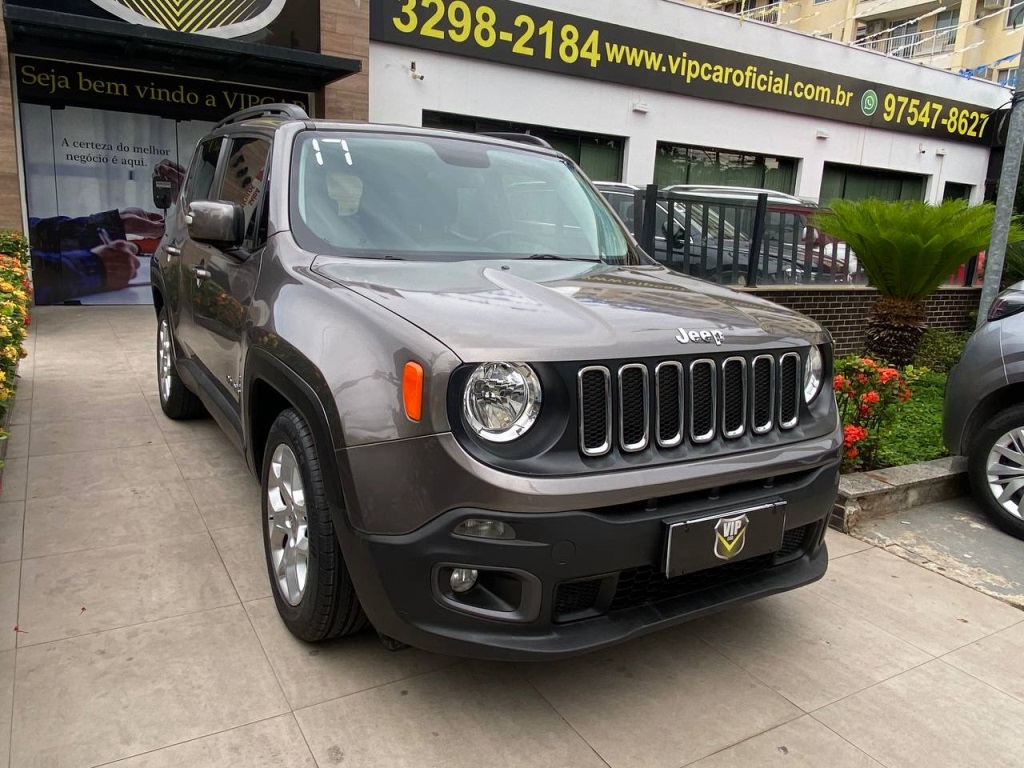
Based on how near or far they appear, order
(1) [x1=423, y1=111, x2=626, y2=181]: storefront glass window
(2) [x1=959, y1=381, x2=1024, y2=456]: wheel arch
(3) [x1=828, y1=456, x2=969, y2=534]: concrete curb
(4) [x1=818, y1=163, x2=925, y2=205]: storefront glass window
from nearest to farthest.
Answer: (3) [x1=828, y1=456, x2=969, y2=534]: concrete curb < (2) [x1=959, y1=381, x2=1024, y2=456]: wheel arch < (1) [x1=423, y1=111, x2=626, y2=181]: storefront glass window < (4) [x1=818, y1=163, x2=925, y2=205]: storefront glass window

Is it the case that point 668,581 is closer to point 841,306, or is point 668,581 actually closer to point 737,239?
point 737,239

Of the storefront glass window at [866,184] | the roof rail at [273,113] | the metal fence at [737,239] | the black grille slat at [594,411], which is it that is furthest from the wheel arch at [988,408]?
the storefront glass window at [866,184]

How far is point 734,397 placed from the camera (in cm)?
249

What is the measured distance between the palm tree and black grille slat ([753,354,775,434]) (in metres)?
5.17

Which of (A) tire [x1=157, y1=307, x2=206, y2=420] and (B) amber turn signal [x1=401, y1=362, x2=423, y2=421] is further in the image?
(A) tire [x1=157, y1=307, x2=206, y2=420]

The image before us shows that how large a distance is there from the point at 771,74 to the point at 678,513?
15738 mm

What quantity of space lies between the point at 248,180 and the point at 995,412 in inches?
170

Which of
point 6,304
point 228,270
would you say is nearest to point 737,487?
point 228,270

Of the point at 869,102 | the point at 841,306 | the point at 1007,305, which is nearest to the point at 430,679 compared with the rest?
the point at 1007,305

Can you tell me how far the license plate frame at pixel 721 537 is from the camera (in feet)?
7.30

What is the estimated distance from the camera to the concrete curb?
13.8 ft

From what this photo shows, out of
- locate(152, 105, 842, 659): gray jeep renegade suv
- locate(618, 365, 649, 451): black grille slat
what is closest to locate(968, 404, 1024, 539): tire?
locate(152, 105, 842, 659): gray jeep renegade suv

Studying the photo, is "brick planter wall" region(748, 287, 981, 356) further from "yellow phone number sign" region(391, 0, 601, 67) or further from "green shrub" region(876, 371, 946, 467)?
"yellow phone number sign" region(391, 0, 601, 67)

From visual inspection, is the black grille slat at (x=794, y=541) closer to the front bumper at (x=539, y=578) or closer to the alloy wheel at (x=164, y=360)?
the front bumper at (x=539, y=578)
